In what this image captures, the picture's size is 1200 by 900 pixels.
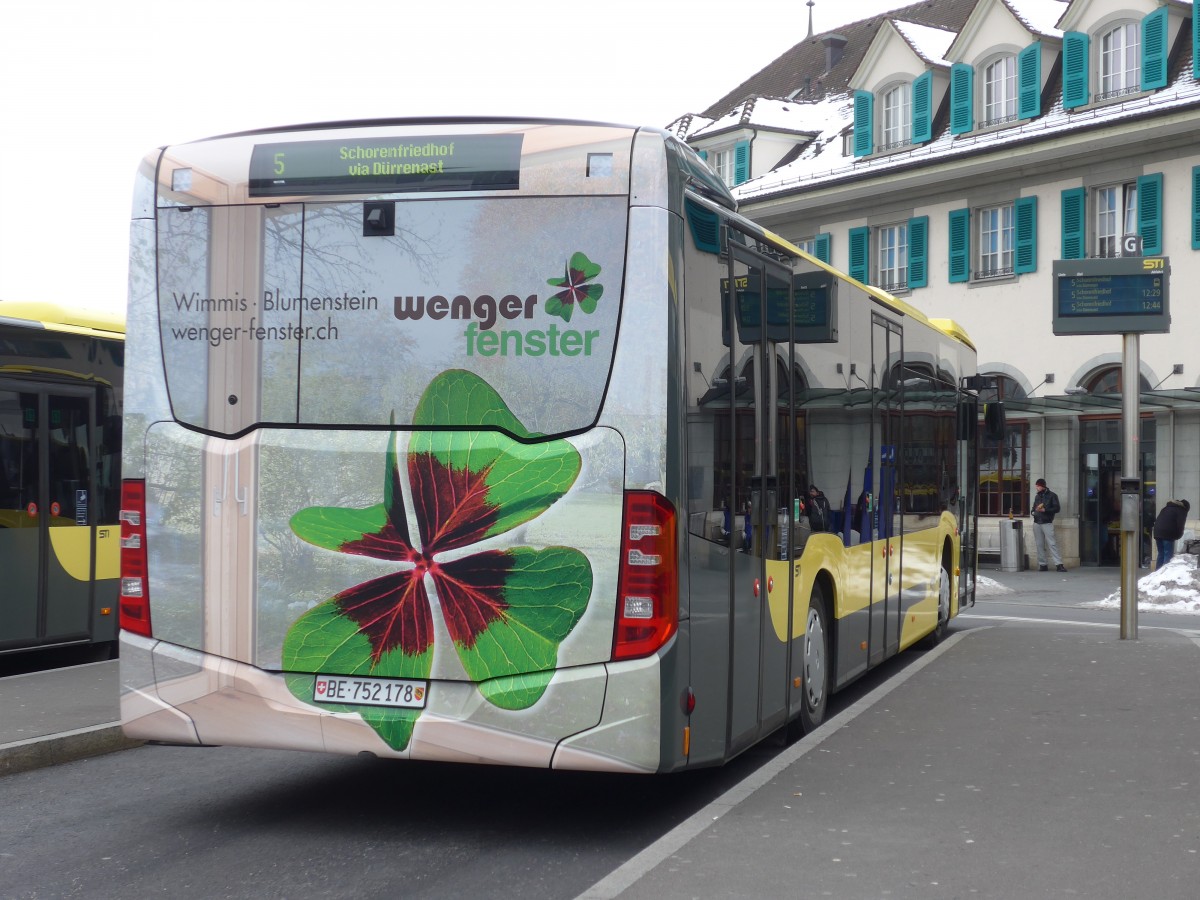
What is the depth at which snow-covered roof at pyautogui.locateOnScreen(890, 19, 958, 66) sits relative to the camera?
3397 cm

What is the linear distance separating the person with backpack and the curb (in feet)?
12.8

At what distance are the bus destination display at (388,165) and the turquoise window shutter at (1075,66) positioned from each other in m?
26.0

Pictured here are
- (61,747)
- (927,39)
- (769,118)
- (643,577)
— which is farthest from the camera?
(769,118)

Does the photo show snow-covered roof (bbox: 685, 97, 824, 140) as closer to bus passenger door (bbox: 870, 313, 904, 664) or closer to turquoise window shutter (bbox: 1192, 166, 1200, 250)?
turquoise window shutter (bbox: 1192, 166, 1200, 250)

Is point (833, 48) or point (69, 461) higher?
point (833, 48)

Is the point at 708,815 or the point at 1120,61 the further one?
the point at 1120,61

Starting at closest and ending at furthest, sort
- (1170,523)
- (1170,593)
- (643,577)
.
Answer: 1. (643,577)
2. (1170,593)
3. (1170,523)

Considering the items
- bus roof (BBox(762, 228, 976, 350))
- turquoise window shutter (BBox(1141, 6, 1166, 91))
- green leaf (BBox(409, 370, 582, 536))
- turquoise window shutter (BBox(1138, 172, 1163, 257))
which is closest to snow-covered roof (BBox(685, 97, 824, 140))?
turquoise window shutter (BBox(1141, 6, 1166, 91))

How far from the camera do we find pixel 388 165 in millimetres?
6461

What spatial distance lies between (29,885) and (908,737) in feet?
15.3

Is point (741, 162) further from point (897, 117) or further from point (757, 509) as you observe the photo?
point (757, 509)

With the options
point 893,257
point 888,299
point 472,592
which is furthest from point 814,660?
point 893,257

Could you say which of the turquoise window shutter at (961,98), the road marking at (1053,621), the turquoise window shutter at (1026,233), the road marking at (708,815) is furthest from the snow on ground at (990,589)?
the road marking at (708,815)

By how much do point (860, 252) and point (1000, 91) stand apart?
4537 mm
